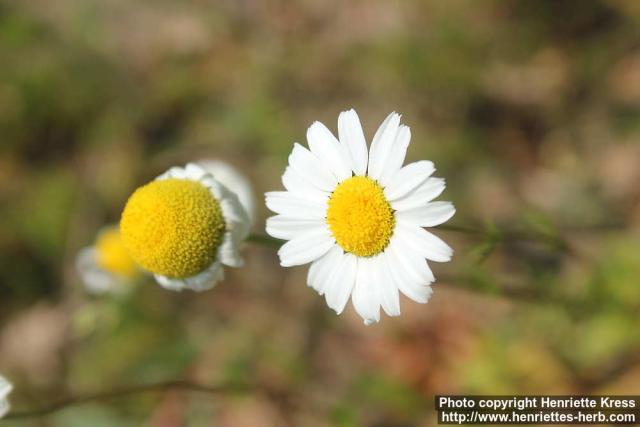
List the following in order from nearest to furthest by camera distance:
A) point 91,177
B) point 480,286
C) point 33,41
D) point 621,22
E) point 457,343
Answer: point 480,286 < point 457,343 < point 621,22 < point 91,177 < point 33,41

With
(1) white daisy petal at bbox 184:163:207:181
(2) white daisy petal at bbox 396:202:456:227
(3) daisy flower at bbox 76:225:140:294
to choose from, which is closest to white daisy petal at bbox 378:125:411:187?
(2) white daisy petal at bbox 396:202:456:227

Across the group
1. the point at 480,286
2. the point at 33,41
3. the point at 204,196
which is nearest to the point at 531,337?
the point at 480,286

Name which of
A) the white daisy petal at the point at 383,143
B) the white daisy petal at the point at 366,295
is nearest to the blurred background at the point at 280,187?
the white daisy petal at the point at 366,295

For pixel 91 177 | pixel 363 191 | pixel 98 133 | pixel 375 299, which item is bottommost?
pixel 375 299

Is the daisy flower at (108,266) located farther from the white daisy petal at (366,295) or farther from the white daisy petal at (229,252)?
the white daisy petal at (366,295)

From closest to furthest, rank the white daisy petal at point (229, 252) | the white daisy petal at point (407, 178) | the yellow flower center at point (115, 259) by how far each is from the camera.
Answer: the white daisy petal at point (407, 178) → the white daisy petal at point (229, 252) → the yellow flower center at point (115, 259)

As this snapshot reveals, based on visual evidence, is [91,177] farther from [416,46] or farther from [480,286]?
[480,286]
